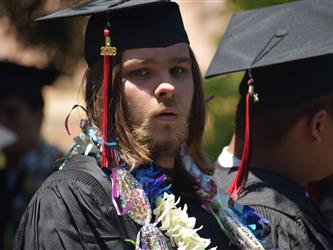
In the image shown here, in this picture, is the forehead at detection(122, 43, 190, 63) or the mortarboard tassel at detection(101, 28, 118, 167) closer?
the mortarboard tassel at detection(101, 28, 118, 167)

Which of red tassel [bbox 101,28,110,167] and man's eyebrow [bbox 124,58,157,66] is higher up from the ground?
man's eyebrow [bbox 124,58,157,66]

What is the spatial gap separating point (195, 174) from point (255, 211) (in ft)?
→ 1.05

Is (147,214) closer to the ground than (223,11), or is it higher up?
closer to the ground

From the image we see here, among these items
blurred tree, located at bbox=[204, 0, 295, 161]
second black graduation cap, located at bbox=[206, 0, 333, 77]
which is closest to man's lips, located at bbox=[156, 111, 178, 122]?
second black graduation cap, located at bbox=[206, 0, 333, 77]

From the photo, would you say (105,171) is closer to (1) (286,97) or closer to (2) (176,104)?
(2) (176,104)

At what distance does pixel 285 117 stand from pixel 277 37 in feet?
1.21

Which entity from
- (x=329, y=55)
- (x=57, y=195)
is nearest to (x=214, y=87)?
(x=329, y=55)

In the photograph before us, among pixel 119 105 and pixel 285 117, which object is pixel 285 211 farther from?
pixel 119 105

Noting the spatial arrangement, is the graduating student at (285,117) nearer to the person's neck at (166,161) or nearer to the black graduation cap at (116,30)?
the person's neck at (166,161)

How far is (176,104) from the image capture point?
306 cm

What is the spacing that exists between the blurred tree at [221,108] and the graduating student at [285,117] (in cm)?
109

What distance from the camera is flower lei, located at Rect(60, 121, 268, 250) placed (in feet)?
9.52

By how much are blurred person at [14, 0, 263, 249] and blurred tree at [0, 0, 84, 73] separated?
1384mm

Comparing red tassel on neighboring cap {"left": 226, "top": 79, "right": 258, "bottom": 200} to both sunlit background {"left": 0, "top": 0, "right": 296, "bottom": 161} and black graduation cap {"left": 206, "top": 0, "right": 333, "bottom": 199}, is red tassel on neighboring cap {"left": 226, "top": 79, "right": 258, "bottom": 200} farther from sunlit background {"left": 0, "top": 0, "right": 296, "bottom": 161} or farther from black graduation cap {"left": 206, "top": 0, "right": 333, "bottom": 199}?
sunlit background {"left": 0, "top": 0, "right": 296, "bottom": 161}
